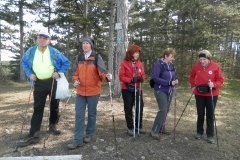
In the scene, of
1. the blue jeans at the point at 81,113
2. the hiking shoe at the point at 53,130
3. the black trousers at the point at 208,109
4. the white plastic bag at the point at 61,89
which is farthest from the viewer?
the hiking shoe at the point at 53,130

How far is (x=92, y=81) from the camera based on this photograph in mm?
4035

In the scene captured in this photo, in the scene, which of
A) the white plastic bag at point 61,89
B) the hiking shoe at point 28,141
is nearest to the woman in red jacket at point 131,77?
the white plastic bag at point 61,89

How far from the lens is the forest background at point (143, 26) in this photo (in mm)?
11331

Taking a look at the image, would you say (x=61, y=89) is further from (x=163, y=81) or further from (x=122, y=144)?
(x=163, y=81)

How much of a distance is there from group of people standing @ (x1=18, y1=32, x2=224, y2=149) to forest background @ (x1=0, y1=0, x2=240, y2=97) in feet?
11.1

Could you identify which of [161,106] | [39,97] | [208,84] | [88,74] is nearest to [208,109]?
[208,84]

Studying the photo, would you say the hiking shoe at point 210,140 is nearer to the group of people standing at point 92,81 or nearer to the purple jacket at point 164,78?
the group of people standing at point 92,81

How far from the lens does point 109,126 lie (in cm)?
543

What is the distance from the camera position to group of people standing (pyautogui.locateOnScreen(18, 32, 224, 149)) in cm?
403

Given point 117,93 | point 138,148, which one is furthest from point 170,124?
point 117,93

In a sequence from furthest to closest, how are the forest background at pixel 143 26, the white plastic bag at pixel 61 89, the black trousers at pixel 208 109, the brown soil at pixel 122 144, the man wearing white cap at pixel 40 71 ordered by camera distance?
the forest background at pixel 143 26
the black trousers at pixel 208 109
the white plastic bag at pixel 61 89
the man wearing white cap at pixel 40 71
the brown soil at pixel 122 144

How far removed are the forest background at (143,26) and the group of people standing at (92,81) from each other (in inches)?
133

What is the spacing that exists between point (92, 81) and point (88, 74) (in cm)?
16

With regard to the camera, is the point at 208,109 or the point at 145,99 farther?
the point at 145,99
